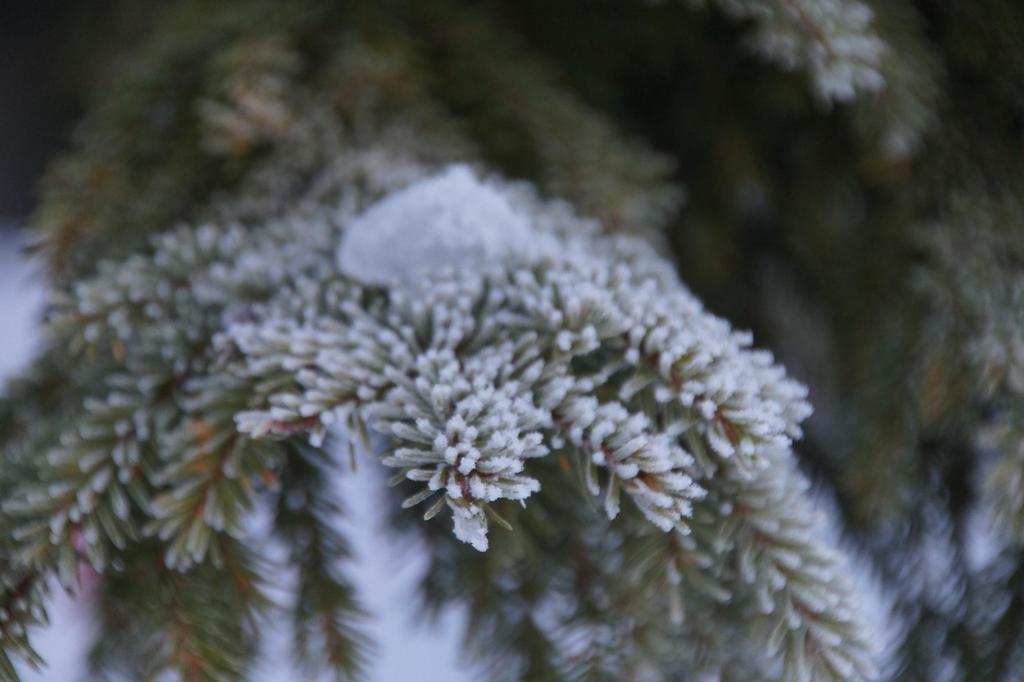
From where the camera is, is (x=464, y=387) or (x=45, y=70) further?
(x=45, y=70)

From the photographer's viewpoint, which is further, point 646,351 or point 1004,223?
point 1004,223

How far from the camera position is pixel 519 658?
0.67 metres

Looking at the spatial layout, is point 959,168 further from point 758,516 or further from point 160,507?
point 160,507

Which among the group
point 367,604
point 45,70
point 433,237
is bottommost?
point 45,70

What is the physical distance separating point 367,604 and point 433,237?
0.31 meters

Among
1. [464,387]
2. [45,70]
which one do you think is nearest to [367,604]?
[464,387]

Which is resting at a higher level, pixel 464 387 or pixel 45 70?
pixel 464 387

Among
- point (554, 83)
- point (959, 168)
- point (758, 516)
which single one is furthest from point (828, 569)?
point (554, 83)

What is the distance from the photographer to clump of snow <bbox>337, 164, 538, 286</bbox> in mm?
624

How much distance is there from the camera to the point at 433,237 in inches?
24.6

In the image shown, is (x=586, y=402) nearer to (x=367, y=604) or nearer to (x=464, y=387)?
(x=464, y=387)

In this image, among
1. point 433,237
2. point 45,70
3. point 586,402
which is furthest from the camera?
point 45,70

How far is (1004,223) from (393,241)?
53cm

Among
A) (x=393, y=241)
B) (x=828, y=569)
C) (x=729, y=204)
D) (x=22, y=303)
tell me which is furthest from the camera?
(x=22, y=303)
